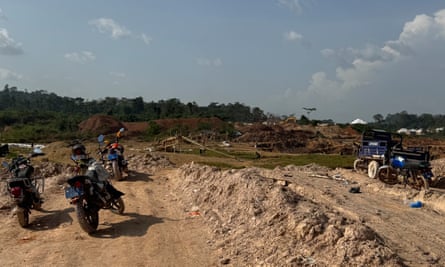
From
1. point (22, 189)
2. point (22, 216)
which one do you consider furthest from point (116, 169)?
point (22, 216)

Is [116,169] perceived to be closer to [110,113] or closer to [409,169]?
[409,169]

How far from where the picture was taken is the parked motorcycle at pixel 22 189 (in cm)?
814

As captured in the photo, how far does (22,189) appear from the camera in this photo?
27.1 ft

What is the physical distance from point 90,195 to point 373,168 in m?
12.2

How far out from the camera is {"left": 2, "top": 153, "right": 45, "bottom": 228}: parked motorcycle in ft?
26.7

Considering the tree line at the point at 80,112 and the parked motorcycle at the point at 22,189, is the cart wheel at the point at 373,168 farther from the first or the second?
the tree line at the point at 80,112

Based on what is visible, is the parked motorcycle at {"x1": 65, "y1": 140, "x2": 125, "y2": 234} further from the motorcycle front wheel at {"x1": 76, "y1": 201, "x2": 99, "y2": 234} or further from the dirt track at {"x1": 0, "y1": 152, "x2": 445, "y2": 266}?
the dirt track at {"x1": 0, "y1": 152, "x2": 445, "y2": 266}

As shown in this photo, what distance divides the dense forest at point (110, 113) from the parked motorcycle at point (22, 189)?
43.5 meters

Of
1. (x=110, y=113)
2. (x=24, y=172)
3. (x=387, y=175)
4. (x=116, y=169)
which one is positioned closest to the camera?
(x=24, y=172)

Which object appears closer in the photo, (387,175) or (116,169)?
(116,169)

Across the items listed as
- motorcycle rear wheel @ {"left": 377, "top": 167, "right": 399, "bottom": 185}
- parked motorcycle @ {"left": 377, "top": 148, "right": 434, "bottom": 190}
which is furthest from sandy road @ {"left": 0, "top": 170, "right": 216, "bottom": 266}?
motorcycle rear wheel @ {"left": 377, "top": 167, "right": 399, "bottom": 185}

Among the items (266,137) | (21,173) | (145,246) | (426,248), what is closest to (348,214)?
(426,248)

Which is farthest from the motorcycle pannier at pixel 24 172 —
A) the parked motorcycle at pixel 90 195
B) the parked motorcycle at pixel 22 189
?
the parked motorcycle at pixel 90 195

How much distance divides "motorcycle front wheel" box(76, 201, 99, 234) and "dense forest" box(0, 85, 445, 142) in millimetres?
44923
